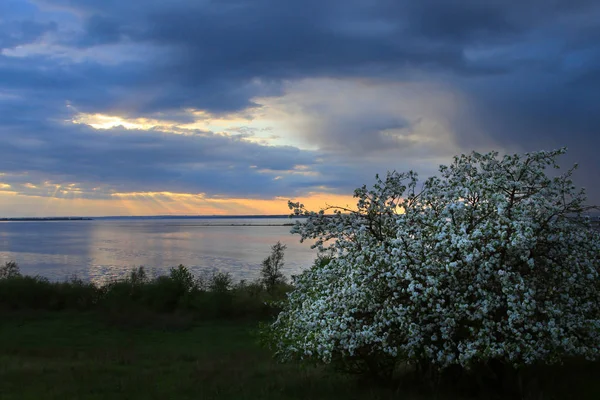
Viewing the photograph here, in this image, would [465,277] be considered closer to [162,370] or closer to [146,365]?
[162,370]

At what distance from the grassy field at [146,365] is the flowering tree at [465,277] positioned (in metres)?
2.45

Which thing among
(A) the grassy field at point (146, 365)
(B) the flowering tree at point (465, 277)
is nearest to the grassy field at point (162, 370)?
(A) the grassy field at point (146, 365)

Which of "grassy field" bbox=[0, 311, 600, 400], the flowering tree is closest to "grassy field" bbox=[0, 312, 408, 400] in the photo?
"grassy field" bbox=[0, 311, 600, 400]

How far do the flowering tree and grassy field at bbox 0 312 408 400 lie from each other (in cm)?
245

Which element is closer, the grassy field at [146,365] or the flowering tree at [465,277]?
the flowering tree at [465,277]

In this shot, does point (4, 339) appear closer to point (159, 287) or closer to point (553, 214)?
point (159, 287)

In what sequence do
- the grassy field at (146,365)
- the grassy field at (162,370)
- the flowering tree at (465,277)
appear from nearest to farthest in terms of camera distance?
the flowering tree at (465,277) < the grassy field at (162,370) < the grassy field at (146,365)

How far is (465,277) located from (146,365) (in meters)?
15.9

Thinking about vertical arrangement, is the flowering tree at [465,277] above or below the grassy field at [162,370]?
above

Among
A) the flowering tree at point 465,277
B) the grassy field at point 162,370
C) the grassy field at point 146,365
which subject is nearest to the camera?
the flowering tree at point 465,277

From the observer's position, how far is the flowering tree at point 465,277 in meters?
9.77

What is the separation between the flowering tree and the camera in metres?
9.77

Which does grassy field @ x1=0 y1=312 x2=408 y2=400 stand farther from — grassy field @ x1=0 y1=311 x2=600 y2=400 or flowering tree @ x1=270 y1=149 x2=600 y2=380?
flowering tree @ x1=270 y1=149 x2=600 y2=380

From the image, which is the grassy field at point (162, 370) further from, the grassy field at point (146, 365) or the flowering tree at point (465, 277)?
the flowering tree at point (465, 277)
